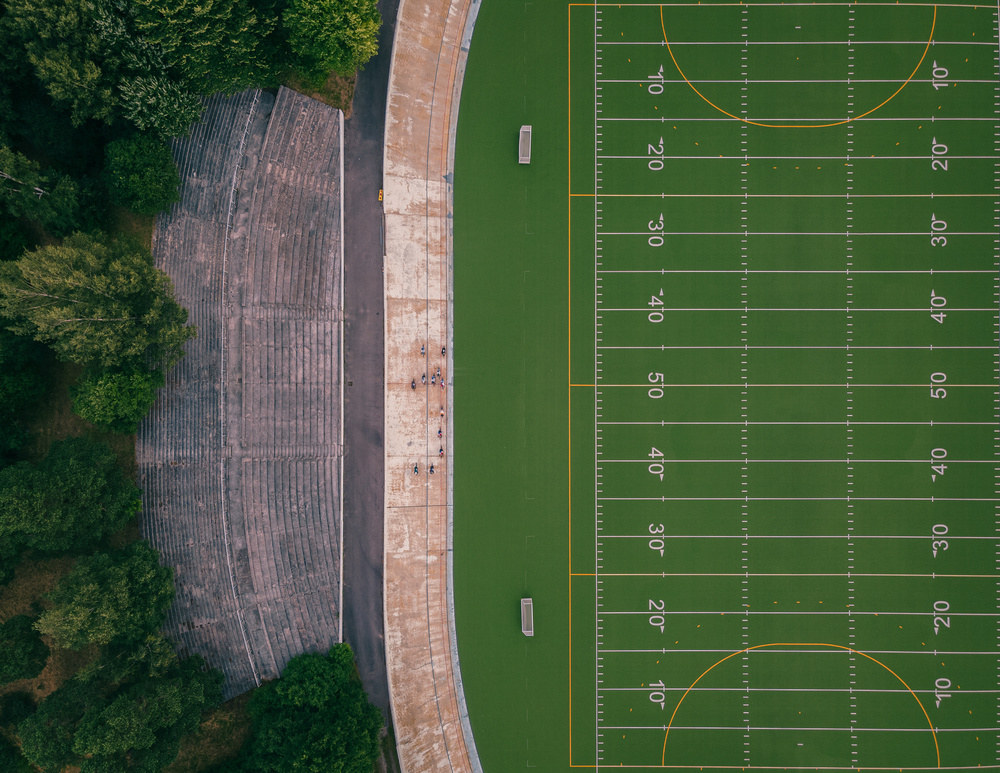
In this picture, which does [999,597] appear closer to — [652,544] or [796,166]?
[652,544]

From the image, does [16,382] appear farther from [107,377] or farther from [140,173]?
[140,173]

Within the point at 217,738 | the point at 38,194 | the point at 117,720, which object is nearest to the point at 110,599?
the point at 117,720

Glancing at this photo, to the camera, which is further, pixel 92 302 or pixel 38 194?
pixel 38 194

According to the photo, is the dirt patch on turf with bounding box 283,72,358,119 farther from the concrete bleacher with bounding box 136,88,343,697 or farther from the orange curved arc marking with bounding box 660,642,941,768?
the orange curved arc marking with bounding box 660,642,941,768

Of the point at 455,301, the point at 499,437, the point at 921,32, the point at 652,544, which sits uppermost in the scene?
the point at 921,32

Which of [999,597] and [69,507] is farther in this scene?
[999,597]

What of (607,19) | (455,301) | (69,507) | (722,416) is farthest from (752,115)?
(69,507)
